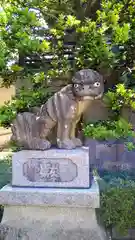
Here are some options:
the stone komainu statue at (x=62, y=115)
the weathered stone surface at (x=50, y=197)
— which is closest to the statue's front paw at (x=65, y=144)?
the stone komainu statue at (x=62, y=115)

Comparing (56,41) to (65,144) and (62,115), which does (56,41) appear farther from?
(65,144)

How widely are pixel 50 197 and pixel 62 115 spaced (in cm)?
63

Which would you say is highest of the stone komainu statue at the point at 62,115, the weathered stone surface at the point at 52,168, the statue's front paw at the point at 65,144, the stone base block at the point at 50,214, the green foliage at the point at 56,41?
the green foliage at the point at 56,41

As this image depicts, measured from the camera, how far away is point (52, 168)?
2.27m

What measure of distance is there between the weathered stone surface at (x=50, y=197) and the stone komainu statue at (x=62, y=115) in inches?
13.4

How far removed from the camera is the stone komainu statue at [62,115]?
2135 mm

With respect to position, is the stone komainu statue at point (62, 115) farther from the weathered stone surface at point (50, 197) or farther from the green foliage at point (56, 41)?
the weathered stone surface at point (50, 197)

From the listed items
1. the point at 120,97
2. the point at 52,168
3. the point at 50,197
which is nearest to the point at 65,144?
the point at 52,168

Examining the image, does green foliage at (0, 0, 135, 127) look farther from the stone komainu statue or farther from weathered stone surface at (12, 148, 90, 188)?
weathered stone surface at (12, 148, 90, 188)

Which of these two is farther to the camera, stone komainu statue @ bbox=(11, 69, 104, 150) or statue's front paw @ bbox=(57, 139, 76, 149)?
statue's front paw @ bbox=(57, 139, 76, 149)

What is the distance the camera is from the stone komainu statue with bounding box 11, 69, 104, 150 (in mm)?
2135

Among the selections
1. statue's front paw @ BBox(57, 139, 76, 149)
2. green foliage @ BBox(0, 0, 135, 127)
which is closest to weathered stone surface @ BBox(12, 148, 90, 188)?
statue's front paw @ BBox(57, 139, 76, 149)

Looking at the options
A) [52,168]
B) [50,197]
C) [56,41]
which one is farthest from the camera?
[56,41]

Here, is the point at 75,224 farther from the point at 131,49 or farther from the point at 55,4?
the point at 55,4
